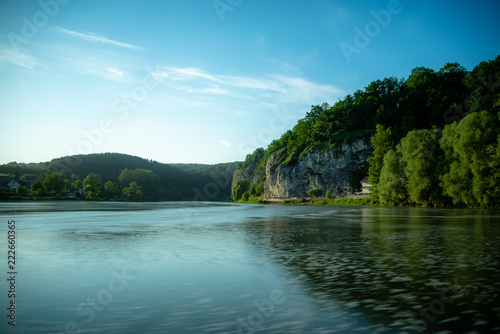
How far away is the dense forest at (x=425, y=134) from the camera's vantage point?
57562 millimetres

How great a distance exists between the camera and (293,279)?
1214 centimetres

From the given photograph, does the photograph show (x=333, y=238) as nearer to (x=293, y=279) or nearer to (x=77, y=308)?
(x=293, y=279)

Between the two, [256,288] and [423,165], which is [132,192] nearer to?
[423,165]

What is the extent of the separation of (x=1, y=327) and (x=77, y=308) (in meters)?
1.64

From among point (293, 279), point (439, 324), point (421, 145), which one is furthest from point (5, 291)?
point (421, 145)

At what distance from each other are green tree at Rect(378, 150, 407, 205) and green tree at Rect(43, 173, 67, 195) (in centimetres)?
13465

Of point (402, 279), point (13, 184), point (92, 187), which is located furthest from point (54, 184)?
point (402, 279)

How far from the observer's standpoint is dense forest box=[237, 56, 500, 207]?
57562 mm

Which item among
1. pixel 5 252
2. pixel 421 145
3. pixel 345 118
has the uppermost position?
pixel 345 118

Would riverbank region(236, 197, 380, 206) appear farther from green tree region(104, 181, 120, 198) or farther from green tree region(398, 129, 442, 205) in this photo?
green tree region(104, 181, 120, 198)

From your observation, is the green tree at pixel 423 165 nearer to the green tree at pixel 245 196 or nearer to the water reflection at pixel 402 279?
the water reflection at pixel 402 279

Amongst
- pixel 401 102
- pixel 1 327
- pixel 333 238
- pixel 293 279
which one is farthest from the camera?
pixel 401 102

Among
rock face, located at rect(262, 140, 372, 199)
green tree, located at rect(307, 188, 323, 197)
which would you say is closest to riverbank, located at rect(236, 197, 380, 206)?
green tree, located at rect(307, 188, 323, 197)

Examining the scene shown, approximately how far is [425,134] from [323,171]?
204 ft
